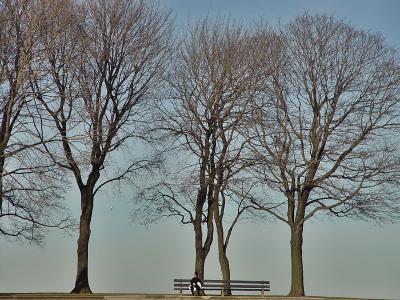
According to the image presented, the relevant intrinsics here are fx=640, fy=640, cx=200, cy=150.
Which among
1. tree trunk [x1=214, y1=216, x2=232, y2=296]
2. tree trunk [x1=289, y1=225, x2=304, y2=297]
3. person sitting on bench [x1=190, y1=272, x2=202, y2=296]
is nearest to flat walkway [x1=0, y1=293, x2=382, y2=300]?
person sitting on bench [x1=190, y1=272, x2=202, y2=296]

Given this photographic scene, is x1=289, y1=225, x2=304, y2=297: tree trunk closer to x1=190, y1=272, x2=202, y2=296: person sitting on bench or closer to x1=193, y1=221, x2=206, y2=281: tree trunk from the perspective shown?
x1=193, y1=221, x2=206, y2=281: tree trunk

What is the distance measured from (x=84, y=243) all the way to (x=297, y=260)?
11.8m

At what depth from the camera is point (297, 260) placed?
35875 millimetres

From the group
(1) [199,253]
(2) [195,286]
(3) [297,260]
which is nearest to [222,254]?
(1) [199,253]

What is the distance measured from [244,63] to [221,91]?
7.09 feet

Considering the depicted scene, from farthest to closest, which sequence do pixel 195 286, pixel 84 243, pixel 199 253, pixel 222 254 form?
pixel 222 254 → pixel 199 253 → pixel 84 243 → pixel 195 286

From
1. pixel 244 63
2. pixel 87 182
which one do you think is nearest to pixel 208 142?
pixel 244 63

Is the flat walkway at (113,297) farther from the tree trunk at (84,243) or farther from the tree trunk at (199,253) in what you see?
the tree trunk at (199,253)

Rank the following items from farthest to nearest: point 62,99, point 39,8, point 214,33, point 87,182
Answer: point 214,33
point 87,182
point 62,99
point 39,8

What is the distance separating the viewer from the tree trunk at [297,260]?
35.3 m

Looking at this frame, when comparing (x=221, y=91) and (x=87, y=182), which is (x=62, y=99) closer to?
(x=87, y=182)

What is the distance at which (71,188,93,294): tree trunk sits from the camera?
33.8m

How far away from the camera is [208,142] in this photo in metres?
37.8

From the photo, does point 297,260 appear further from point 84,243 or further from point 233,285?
point 84,243
